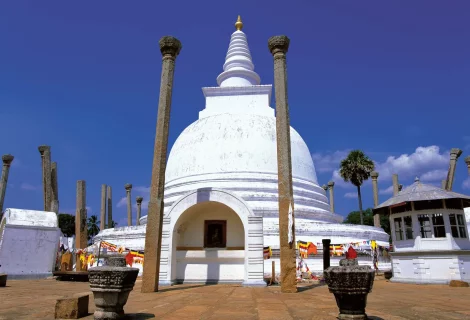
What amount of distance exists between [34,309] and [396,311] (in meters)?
7.72

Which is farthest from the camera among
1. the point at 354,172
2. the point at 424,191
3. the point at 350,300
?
the point at 354,172

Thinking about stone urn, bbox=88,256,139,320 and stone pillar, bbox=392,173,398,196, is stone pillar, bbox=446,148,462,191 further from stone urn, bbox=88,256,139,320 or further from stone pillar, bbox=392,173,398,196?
stone urn, bbox=88,256,139,320

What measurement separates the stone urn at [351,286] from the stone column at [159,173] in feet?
25.5

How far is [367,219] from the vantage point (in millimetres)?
60719

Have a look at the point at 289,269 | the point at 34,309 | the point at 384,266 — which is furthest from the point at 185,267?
the point at 384,266

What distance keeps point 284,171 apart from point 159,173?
4619 millimetres

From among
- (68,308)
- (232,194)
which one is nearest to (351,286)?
(68,308)

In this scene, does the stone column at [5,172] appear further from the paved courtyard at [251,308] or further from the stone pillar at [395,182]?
the stone pillar at [395,182]

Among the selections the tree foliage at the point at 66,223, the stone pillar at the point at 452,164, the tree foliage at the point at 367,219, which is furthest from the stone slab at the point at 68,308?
the tree foliage at the point at 66,223

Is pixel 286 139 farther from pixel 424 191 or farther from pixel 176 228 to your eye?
pixel 424 191

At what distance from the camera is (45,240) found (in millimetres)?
19188

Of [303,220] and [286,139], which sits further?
[303,220]

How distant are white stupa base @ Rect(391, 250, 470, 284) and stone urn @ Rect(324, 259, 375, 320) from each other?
36.9 feet

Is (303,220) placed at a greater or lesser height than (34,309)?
greater
